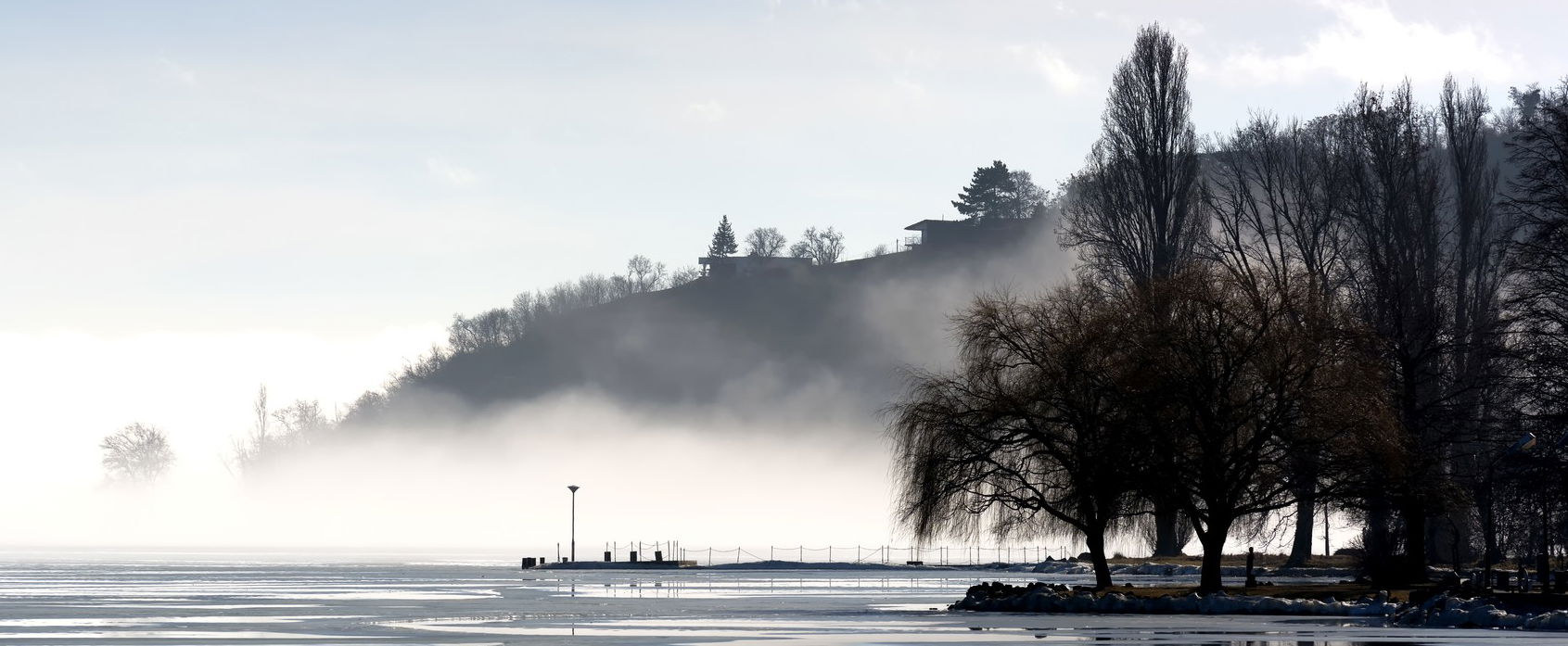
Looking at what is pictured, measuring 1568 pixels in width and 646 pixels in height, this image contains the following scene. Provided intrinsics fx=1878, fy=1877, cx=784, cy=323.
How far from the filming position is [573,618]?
39969 mm

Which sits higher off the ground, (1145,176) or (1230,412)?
(1145,176)

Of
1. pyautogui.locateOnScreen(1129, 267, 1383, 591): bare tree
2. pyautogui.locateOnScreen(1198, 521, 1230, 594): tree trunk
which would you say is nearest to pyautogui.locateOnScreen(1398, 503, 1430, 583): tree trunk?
pyautogui.locateOnScreen(1129, 267, 1383, 591): bare tree

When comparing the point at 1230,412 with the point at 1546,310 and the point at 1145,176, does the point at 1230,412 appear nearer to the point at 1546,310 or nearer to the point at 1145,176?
the point at 1546,310

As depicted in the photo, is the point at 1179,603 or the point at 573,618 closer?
the point at 573,618

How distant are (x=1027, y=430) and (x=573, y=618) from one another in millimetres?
17543

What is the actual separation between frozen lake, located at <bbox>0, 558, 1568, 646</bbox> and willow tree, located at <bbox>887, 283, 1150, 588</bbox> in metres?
3.24

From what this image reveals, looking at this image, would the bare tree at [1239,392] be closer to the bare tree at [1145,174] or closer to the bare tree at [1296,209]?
the bare tree at [1296,209]

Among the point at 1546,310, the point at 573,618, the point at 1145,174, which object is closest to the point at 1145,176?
the point at 1145,174

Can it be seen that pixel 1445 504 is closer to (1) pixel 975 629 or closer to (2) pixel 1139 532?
(2) pixel 1139 532

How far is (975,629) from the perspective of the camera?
119 ft

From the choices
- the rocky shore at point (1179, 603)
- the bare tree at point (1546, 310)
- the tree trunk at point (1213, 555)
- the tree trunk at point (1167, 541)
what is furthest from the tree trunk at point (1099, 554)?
the tree trunk at point (1167, 541)

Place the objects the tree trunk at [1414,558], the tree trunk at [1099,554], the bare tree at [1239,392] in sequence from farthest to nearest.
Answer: the tree trunk at [1414,558], the tree trunk at [1099,554], the bare tree at [1239,392]

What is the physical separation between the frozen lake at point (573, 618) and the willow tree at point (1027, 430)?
10.6 feet

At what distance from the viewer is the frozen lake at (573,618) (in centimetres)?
3216
